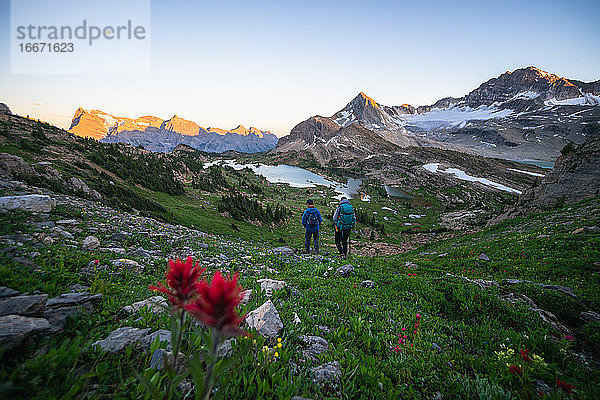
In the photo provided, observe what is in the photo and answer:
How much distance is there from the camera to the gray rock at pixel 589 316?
4741mm

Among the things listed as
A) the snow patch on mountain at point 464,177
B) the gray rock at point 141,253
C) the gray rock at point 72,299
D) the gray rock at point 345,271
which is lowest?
the gray rock at point 345,271

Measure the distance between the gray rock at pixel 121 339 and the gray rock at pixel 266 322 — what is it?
1.46 meters

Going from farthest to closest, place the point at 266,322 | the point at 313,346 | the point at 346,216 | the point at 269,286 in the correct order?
1. the point at 346,216
2. the point at 269,286
3. the point at 266,322
4. the point at 313,346

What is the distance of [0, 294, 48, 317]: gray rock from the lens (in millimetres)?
2428

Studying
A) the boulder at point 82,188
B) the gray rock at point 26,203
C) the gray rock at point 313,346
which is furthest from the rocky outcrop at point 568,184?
the boulder at point 82,188

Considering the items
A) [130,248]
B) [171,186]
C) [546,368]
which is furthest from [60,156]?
[546,368]

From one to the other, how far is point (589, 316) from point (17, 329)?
943 centimetres

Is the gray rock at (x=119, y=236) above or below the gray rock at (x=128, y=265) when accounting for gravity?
above

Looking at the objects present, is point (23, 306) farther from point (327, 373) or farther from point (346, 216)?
point (346, 216)

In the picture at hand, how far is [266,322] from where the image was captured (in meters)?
3.63

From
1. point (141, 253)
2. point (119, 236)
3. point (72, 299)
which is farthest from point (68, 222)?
point (72, 299)

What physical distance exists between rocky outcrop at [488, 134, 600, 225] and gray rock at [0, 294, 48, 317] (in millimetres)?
30437

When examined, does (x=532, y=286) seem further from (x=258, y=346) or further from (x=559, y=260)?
(x=258, y=346)

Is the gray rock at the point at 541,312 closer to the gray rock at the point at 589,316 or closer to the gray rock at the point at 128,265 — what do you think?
the gray rock at the point at 589,316
